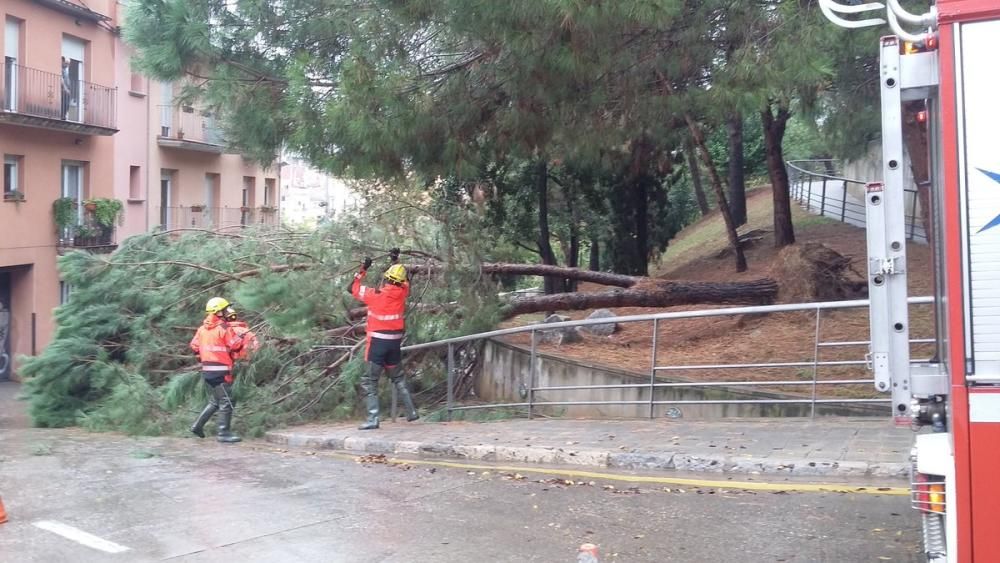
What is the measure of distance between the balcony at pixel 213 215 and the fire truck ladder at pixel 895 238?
24.9m

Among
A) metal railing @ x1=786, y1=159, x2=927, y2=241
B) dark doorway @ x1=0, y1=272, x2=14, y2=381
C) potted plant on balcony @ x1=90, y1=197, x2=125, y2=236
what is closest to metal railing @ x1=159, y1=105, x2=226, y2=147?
potted plant on balcony @ x1=90, y1=197, x2=125, y2=236

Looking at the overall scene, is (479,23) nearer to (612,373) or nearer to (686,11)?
(686,11)

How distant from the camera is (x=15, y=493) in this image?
315 inches

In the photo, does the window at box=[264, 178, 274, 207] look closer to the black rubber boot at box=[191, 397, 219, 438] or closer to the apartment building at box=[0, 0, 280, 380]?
the apartment building at box=[0, 0, 280, 380]

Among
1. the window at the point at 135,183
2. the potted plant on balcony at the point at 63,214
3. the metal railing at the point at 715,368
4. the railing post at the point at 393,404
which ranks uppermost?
the window at the point at 135,183

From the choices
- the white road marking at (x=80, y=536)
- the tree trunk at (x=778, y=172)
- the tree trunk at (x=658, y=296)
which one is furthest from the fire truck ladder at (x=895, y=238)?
the tree trunk at (x=778, y=172)

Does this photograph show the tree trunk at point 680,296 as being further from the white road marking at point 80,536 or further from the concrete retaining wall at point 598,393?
the white road marking at point 80,536

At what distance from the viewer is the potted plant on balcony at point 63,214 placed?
2491 centimetres

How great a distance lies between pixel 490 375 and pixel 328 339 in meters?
2.19

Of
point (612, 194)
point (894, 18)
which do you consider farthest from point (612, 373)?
point (612, 194)

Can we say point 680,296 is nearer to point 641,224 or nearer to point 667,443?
point 667,443

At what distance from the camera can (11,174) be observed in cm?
2388

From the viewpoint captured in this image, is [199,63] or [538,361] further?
[538,361]

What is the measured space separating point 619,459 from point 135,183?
77.1 feet
